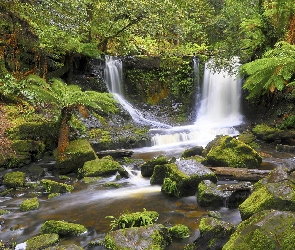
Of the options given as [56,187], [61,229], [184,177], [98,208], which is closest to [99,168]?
[56,187]

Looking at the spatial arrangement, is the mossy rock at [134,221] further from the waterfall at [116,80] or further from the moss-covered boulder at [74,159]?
the waterfall at [116,80]

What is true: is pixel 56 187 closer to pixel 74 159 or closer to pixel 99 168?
pixel 99 168

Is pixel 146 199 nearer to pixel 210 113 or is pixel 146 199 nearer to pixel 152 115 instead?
pixel 152 115

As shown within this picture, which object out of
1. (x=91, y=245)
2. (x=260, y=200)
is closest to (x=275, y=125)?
(x=260, y=200)

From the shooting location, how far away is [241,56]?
15414 millimetres

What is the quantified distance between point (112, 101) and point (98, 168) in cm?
263

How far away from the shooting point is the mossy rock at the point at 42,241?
5.01 m

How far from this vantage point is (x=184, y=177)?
282 inches

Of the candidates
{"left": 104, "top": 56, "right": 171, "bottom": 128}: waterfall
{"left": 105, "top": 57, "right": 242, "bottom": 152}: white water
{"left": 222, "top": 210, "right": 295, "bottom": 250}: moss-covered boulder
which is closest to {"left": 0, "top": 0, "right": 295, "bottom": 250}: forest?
{"left": 222, "top": 210, "right": 295, "bottom": 250}: moss-covered boulder

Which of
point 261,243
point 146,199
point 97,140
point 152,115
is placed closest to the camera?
point 261,243

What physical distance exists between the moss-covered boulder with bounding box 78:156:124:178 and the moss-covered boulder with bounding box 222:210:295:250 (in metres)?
5.43

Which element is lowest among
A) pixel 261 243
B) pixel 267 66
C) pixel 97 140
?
pixel 261 243

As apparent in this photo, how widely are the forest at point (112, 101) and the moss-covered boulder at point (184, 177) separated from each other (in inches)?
1.1

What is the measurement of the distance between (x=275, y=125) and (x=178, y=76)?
232 inches
